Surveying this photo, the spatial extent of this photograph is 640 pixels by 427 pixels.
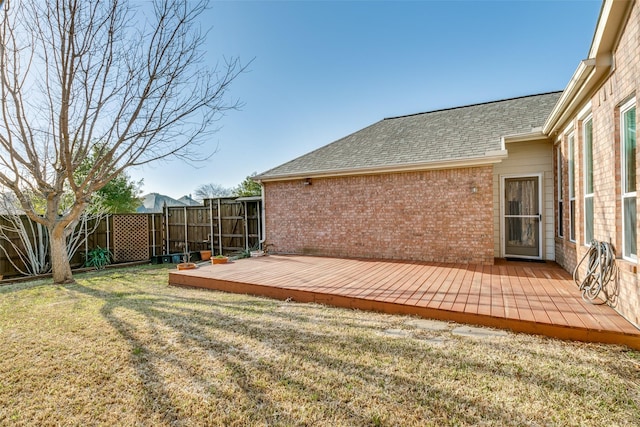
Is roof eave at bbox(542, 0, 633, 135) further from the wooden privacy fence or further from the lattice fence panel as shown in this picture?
the lattice fence panel

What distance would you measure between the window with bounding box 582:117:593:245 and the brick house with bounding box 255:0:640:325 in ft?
0.10

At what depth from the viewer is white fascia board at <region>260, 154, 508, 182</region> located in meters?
6.66

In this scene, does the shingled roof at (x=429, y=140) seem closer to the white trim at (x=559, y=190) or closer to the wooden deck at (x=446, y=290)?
the white trim at (x=559, y=190)

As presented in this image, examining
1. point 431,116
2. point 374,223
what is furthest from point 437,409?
point 431,116

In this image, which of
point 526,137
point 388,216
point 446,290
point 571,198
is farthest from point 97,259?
point 571,198

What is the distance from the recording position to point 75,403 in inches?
95.0

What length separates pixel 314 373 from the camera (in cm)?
275

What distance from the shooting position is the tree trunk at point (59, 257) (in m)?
7.68

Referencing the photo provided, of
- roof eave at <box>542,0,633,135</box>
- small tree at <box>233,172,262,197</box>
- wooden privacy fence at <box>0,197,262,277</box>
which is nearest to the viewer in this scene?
roof eave at <box>542,0,633,135</box>

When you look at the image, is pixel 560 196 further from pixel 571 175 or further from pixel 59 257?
pixel 59 257

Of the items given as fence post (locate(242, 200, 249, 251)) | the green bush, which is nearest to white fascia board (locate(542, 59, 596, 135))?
fence post (locate(242, 200, 249, 251))

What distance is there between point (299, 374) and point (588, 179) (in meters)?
5.24

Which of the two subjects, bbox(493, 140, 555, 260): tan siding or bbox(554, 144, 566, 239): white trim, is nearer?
bbox(554, 144, 566, 239): white trim

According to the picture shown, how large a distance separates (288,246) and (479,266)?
17.9 ft
